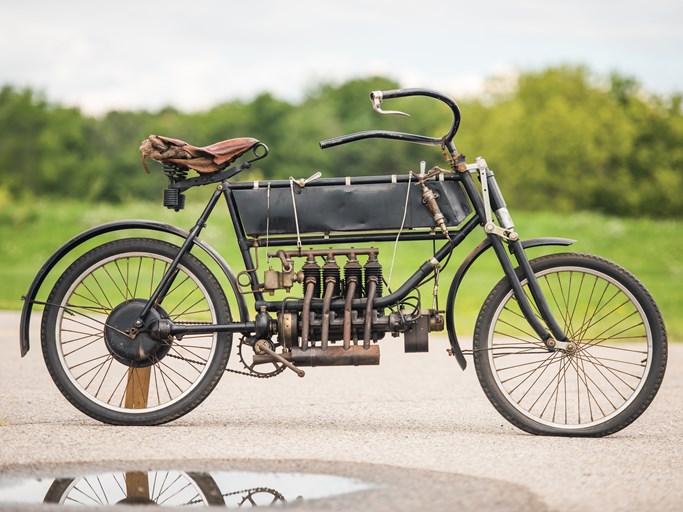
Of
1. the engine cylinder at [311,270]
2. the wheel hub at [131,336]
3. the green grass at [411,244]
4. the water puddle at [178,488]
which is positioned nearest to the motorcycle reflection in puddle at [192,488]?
the water puddle at [178,488]

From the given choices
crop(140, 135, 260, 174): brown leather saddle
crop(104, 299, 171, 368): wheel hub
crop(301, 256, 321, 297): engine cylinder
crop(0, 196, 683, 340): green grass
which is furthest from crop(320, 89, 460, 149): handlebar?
crop(0, 196, 683, 340): green grass

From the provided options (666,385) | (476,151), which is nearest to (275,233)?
(666,385)

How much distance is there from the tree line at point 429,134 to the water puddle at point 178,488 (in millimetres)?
53203

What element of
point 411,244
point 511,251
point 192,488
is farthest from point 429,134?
point 192,488

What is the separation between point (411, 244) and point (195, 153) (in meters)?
18.5

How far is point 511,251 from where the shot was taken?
5.82 metres

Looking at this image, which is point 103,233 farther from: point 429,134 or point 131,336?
point 429,134

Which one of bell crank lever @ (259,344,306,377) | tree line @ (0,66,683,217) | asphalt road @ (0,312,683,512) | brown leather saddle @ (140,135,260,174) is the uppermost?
tree line @ (0,66,683,217)

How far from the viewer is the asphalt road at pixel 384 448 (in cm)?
436

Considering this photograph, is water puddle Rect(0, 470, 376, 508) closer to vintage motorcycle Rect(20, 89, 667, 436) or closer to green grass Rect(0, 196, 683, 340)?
vintage motorcycle Rect(20, 89, 667, 436)

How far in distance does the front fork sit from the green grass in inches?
627

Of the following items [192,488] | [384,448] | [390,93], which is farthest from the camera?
[390,93]

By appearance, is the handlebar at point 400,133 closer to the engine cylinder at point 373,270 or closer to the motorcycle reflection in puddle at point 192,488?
the engine cylinder at point 373,270

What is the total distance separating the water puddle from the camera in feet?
13.9
